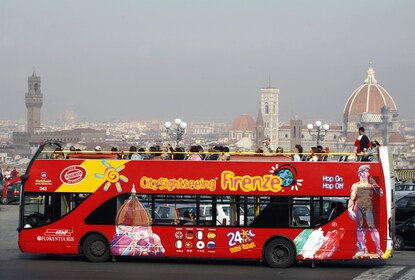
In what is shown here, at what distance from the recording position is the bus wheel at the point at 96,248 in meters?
18.4

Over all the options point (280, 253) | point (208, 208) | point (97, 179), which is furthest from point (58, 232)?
point (280, 253)

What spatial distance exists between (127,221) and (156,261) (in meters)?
1.14

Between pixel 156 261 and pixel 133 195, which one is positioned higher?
pixel 133 195

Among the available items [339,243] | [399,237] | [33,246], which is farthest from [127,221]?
[399,237]

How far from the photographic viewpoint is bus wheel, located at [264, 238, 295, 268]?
17.9 m

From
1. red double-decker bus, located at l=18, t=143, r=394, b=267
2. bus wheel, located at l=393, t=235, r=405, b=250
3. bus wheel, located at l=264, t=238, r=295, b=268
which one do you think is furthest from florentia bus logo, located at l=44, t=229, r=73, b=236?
bus wheel, located at l=393, t=235, r=405, b=250

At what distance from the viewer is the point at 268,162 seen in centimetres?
1805

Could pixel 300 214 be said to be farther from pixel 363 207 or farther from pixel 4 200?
pixel 4 200

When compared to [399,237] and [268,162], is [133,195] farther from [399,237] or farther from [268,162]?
[399,237]

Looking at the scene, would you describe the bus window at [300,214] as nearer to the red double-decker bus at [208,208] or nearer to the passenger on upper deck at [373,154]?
the red double-decker bus at [208,208]

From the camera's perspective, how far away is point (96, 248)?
60.4 feet

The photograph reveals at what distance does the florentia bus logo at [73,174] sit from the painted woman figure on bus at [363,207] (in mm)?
4622

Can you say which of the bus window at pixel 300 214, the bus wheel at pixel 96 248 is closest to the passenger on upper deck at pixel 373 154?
the bus window at pixel 300 214

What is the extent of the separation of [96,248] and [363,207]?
4.66 meters
